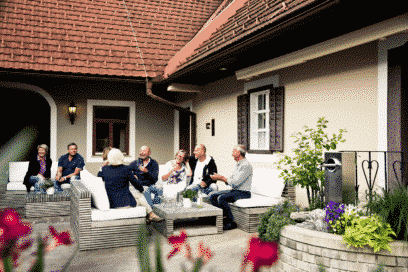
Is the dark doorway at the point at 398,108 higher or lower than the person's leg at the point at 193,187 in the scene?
higher

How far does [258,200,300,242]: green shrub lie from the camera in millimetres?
3995

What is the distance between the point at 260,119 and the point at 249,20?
201 cm

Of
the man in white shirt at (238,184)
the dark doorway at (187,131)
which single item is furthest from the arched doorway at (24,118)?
the man in white shirt at (238,184)

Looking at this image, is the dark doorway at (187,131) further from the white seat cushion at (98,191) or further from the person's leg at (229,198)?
the white seat cushion at (98,191)

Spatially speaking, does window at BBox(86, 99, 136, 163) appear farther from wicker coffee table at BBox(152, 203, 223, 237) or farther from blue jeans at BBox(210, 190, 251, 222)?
blue jeans at BBox(210, 190, 251, 222)

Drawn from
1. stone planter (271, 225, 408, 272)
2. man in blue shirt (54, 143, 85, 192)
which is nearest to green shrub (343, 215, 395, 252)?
stone planter (271, 225, 408, 272)

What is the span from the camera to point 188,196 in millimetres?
5672

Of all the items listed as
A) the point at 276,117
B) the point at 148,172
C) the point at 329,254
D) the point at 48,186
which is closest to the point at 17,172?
the point at 48,186

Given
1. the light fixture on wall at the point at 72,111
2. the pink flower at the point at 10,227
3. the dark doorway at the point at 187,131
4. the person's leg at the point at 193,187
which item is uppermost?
the light fixture on wall at the point at 72,111

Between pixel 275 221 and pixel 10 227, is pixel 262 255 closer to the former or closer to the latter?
pixel 10 227

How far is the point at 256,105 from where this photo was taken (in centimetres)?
781

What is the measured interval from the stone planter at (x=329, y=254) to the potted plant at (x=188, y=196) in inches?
80.2

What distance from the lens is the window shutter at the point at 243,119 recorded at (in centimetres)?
782

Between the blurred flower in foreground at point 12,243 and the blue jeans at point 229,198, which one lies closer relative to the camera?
the blurred flower in foreground at point 12,243
